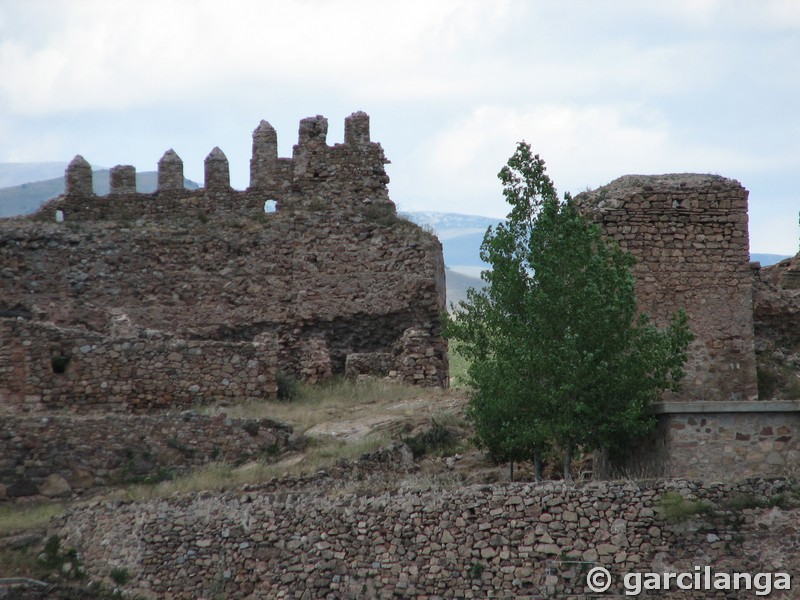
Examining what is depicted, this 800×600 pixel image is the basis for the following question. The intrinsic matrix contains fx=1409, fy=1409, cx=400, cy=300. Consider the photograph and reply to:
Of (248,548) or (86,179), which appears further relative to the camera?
(86,179)

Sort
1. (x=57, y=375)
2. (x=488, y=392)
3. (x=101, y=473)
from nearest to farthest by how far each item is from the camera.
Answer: (x=488, y=392) → (x=101, y=473) → (x=57, y=375)

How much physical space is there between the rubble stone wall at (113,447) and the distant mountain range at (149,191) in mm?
25650

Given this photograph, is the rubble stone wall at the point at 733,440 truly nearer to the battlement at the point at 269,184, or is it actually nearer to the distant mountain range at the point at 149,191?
the battlement at the point at 269,184

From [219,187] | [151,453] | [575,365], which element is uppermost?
[219,187]

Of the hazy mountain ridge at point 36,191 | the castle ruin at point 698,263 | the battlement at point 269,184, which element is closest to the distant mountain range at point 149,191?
the hazy mountain ridge at point 36,191

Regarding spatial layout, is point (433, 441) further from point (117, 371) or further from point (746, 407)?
point (117, 371)

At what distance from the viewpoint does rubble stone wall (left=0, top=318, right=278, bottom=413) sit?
24.9 m

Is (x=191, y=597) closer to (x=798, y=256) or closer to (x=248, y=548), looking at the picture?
(x=248, y=548)

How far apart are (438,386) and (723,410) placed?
896cm

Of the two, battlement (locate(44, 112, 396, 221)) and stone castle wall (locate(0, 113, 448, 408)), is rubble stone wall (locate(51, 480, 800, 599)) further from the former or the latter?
battlement (locate(44, 112, 396, 221))

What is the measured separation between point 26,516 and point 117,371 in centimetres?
459

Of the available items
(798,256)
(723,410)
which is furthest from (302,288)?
(723,410)

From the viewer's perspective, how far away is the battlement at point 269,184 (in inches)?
1180

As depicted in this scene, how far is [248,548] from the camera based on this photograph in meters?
19.3
